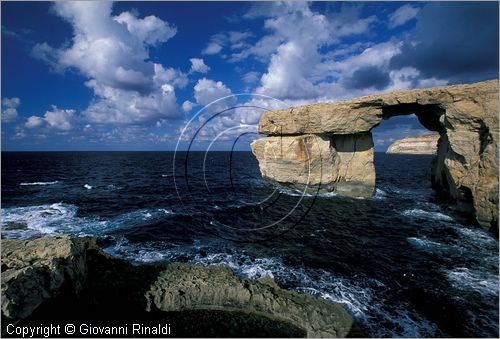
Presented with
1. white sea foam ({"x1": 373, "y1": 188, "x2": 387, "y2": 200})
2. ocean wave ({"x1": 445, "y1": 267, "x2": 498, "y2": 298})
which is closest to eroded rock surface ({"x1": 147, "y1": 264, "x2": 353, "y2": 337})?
ocean wave ({"x1": 445, "y1": 267, "x2": 498, "y2": 298})

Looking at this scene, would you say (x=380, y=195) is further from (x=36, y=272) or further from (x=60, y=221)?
(x=60, y=221)

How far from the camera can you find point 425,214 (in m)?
28.6

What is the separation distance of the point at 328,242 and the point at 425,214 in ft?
47.8

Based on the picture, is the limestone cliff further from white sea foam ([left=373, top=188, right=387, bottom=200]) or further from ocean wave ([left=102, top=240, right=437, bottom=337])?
ocean wave ([left=102, top=240, right=437, bottom=337])

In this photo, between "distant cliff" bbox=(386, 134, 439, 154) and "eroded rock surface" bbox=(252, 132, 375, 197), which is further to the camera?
"distant cliff" bbox=(386, 134, 439, 154)

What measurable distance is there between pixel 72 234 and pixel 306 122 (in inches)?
1126

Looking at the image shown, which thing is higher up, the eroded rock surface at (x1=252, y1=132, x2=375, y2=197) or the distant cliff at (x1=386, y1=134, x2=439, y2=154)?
the distant cliff at (x1=386, y1=134, x2=439, y2=154)

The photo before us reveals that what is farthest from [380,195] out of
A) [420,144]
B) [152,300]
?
[420,144]

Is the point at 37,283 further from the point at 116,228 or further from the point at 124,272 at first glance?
the point at 116,228

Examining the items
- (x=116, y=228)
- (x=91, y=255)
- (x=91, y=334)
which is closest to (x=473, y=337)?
(x=91, y=334)

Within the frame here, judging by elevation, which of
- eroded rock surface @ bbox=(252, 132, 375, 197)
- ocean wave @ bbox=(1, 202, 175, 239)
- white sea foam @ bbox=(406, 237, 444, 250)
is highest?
eroded rock surface @ bbox=(252, 132, 375, 197)

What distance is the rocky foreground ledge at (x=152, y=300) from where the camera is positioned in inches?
422

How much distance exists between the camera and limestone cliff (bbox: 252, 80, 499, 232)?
2292 centimetres

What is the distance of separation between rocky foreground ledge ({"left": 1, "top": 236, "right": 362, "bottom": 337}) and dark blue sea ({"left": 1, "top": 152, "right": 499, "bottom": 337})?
2.08m
